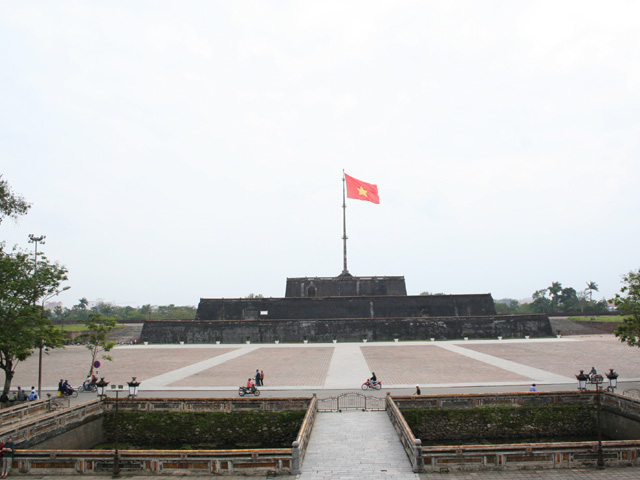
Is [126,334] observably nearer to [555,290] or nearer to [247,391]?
[247,391]

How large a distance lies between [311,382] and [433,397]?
628cm

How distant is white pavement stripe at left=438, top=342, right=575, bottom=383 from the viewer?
1797cm

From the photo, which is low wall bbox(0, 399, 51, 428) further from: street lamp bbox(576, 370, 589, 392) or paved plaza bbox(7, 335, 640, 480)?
street lamp bbox(576, 370, 589, 392)

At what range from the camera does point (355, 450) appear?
10.3 metres

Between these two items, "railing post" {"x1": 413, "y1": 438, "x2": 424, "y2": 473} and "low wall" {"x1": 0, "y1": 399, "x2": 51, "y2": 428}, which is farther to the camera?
"low wall" {"x1": 0, "y1": 399, "x2": 51, "y2": 428}

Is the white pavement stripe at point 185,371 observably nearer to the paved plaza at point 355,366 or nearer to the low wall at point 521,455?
the paved plaza at point 355,366

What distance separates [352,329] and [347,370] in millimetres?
16234

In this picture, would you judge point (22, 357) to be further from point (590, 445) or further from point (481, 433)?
point (590, 445)

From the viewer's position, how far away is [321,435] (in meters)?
11.4

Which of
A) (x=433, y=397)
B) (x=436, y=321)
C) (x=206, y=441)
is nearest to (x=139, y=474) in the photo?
(x=206, y=441)

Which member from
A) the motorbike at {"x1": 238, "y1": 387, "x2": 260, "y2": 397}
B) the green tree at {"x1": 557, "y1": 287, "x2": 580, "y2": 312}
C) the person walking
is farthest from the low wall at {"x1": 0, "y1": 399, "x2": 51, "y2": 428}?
the green tree at {"x1": 557, "y1": 287, "x2": 580, "y2": 312}

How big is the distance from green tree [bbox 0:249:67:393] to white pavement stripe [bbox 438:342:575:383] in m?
20.1

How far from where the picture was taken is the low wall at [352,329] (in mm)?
37188

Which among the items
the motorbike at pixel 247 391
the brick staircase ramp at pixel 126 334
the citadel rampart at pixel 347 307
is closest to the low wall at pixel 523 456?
the motorbike at pixel 247 391
